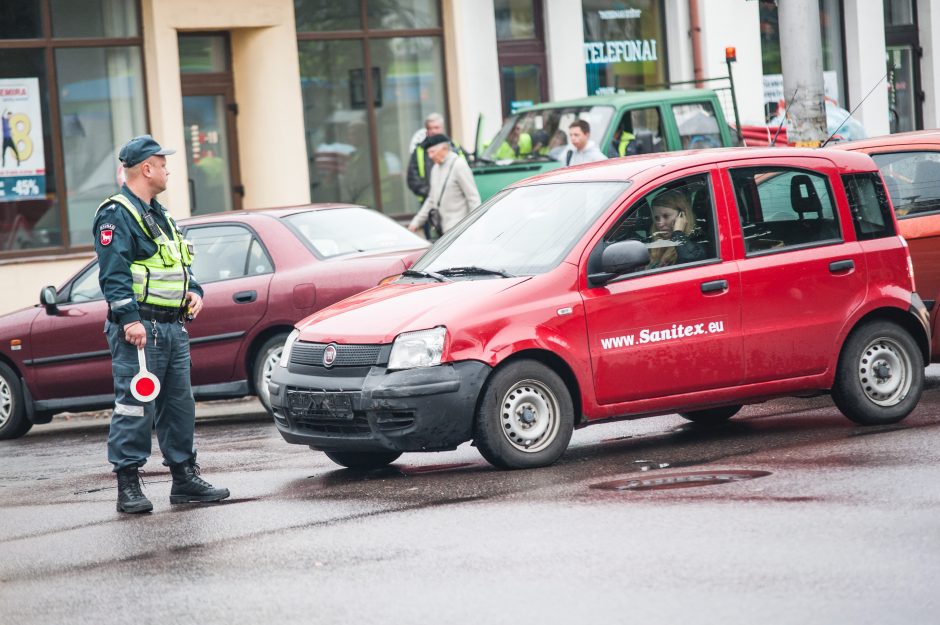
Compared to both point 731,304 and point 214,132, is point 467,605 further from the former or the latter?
point 214,132

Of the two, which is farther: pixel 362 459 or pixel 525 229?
pixel 362 459

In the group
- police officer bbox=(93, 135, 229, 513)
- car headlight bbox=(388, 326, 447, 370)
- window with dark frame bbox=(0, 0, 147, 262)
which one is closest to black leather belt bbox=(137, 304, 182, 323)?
police officer bbox=(93, 135, 229, 513)

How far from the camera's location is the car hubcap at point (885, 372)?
9352 mm

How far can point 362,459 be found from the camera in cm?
916

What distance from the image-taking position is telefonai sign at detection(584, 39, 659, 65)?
23.3 meters

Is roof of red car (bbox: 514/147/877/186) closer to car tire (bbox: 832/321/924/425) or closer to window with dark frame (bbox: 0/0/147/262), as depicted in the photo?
car tire (bbox: 832/321/924/425)

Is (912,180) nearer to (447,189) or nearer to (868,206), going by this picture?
(868,206)

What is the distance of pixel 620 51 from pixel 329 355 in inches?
633

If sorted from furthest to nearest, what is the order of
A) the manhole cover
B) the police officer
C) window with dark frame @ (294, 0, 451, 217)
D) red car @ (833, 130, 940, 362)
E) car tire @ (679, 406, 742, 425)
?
window with dark frame @ (294, 0, 451, 217) < red car @ (833, 130, 940, 362) < car tire @ (679, 406, 742, 425) < the police officer < the manhole cover

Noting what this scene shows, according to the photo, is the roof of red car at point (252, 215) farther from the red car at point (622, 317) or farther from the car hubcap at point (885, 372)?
the car hubcap at point (885, 372)

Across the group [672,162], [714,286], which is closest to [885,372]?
[714,286]

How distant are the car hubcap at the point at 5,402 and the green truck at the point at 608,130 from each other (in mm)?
5916

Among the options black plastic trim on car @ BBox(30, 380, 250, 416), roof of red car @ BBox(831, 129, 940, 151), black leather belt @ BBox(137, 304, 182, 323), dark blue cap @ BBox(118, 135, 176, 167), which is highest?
dark blue cap @ BBox(118, 135, 176, 167)

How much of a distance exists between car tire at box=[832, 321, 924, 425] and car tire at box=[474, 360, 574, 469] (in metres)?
1.85
